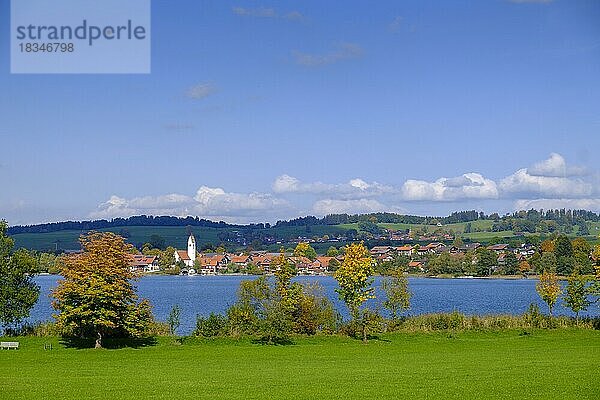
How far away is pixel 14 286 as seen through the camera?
Answer: 43.1m

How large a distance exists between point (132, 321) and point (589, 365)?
2210 cm

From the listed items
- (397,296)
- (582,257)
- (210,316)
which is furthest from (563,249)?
(210,316)

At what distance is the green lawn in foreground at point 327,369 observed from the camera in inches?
904

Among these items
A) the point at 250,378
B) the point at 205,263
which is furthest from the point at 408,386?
the point at 205,263

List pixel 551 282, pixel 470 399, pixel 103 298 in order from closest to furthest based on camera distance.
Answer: pixel 470 399 → pixel 103 298 → pixel 551 282

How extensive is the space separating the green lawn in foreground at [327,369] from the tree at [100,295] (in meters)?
1.58

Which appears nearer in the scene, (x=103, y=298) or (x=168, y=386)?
(x=168, y=386)

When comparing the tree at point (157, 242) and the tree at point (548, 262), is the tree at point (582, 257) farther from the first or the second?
the tree at point (157, 242)

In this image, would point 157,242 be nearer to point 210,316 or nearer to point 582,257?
point 582,257

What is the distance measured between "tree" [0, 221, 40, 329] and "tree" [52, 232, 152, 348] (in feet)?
13.4

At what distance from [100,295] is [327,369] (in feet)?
46.8

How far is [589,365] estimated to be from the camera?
94.2 ft

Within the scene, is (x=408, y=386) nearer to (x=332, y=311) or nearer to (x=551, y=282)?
(x=332, y=311)

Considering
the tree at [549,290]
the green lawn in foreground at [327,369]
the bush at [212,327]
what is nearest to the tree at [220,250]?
the tree at [549,290]
